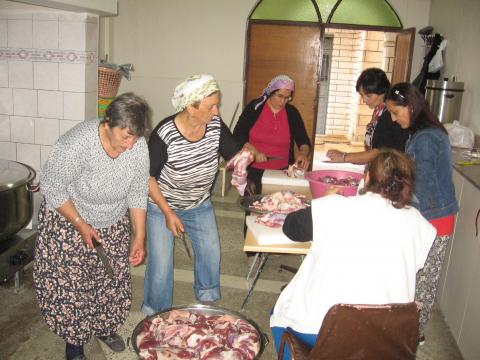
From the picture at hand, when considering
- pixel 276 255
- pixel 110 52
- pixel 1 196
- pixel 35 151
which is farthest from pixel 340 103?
pixel 1 196

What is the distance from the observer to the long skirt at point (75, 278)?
2.49 metres

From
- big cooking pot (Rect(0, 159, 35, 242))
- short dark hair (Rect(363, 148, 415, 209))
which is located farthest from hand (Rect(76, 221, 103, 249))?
short dark hair (Rect(363, 148, 415, 209))

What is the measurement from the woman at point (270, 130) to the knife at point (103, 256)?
1664 millimetres

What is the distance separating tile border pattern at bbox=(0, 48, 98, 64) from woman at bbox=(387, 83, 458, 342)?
2.64 m

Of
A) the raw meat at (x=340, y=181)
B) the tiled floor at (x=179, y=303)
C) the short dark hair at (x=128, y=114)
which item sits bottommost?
the tiled floor at (x=179, y=303)

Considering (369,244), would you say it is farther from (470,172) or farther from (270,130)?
(270,130)

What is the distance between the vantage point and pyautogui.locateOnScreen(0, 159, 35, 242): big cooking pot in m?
2.92

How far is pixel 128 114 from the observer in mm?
2258

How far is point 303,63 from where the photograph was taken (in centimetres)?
695

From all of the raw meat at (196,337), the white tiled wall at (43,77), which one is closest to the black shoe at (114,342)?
the raw meat at (196,337)

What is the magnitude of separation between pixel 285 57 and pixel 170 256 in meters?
4.65

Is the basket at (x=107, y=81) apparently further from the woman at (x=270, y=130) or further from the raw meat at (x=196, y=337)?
the raw meat at (x=196, y=337)

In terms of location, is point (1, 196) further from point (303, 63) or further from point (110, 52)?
point (303, 63)

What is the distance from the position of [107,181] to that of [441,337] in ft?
8.00
